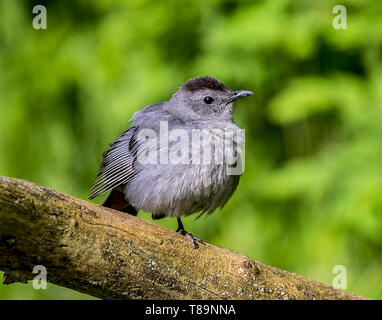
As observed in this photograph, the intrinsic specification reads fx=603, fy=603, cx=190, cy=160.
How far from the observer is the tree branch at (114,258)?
111 inches

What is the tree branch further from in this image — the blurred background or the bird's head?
the blurred background

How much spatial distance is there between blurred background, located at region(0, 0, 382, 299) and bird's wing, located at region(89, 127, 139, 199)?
0.77 metres

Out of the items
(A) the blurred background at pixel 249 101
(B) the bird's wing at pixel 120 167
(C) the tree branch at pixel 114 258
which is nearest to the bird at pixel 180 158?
(B) the bird's wing at pixel 120 167

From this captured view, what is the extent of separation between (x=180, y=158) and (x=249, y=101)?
98.2 inches

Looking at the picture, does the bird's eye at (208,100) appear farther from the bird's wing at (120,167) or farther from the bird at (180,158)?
the bird's wing at (120,167)

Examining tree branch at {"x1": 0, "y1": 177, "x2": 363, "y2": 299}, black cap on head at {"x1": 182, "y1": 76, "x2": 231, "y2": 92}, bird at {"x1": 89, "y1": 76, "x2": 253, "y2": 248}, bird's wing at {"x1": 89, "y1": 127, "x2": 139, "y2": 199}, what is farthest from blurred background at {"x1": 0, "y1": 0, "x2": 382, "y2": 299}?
tree branch at {"x1": 0, "y1": 177, "x2": 363, "y2": 299}

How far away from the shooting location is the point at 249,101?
632 cm

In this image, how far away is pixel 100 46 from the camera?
20.1 feet

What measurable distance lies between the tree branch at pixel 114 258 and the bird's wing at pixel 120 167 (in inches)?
33.8

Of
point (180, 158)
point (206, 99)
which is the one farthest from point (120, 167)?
point (206, 99)

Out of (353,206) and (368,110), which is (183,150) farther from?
(368,110)

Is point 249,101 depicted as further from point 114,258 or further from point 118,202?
point 114,258

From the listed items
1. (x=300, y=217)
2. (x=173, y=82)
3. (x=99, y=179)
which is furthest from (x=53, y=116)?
(x=300, y=217)

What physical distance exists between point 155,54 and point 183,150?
2269mm
